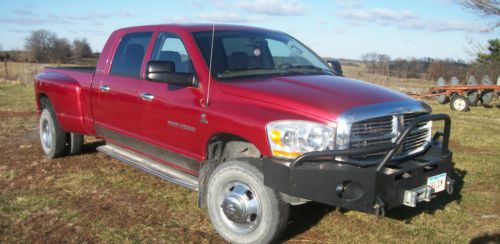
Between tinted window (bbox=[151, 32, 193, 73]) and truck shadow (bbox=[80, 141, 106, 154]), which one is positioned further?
truck shadow (bbox=[80, 141, 106, 154])

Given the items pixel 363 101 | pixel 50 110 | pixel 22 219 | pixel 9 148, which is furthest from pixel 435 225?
pixel 9 148

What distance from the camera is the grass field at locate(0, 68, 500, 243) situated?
13.3 feet

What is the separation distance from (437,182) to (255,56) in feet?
6.82

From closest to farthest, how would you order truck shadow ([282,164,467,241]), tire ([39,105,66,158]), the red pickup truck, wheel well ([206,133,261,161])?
the red pickup truck → wheel well ([206,133,261,161]) → truck shadow ([282,164,467,241]) → tire ([39,105,66,158])

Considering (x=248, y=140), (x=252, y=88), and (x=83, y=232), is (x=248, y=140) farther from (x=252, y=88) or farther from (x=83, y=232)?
(x=83, y=232)

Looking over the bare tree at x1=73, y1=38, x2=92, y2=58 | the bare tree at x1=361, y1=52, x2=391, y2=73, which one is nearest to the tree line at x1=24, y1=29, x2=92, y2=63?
the bare tree at x1=73, y1=38, x2=92, y2=58

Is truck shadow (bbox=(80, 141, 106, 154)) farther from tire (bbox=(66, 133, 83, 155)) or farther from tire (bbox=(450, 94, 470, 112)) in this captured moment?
tire (bbox=(450, 94, 470, 112))

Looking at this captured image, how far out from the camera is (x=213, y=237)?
13.2ft

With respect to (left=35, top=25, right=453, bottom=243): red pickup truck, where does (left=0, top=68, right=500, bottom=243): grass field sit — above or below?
below

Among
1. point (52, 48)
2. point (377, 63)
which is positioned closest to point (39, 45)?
point (52, 48)

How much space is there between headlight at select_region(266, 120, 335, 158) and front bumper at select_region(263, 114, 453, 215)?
88mm

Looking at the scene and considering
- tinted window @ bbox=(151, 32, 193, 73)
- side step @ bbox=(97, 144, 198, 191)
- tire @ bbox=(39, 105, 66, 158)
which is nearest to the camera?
side step @ bbox=(97, 144, 198, 191)

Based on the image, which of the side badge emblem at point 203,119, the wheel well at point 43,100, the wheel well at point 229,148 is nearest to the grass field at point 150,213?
the wheel well at point 229,148

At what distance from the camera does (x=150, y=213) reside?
4.58 metres
